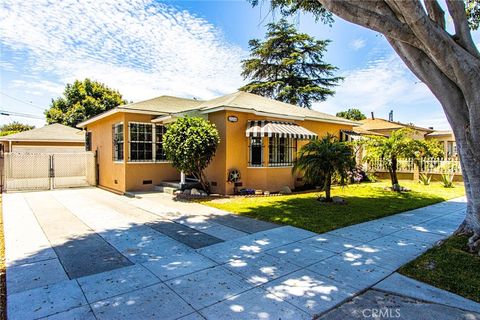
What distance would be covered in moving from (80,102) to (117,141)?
3114 cm

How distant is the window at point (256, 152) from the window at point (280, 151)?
2.19 feet

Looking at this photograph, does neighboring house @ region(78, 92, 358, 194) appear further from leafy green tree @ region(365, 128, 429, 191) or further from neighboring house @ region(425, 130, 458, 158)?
neighboring house @ region(425, 130, 458, 158)

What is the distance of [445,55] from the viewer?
577cm

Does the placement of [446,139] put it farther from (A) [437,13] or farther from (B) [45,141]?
(B) [45,141]

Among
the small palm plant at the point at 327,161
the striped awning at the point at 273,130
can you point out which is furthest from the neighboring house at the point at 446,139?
the small palm plant at the point at 327,161

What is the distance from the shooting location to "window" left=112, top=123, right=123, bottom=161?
55.7ft

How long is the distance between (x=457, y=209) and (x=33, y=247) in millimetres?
15263

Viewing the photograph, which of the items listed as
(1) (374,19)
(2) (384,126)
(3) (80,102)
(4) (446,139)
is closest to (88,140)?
(3) (80,102)

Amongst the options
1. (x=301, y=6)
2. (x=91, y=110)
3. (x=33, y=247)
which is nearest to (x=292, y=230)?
(x=33, y=247)

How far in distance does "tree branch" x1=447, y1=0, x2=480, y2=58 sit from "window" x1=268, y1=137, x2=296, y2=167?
10.7 meters

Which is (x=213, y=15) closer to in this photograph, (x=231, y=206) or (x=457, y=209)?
(x=231, y=206)

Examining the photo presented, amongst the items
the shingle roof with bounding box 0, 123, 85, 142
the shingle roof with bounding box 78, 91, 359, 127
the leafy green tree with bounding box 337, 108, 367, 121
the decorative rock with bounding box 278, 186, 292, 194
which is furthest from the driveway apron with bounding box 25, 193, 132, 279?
the leafy green tree with bounding box 337, 108, 367, 121

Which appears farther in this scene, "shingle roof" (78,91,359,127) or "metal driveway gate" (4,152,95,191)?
"metal driveway gate" (4,152,95,191)

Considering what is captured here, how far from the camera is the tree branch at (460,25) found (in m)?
6.25
